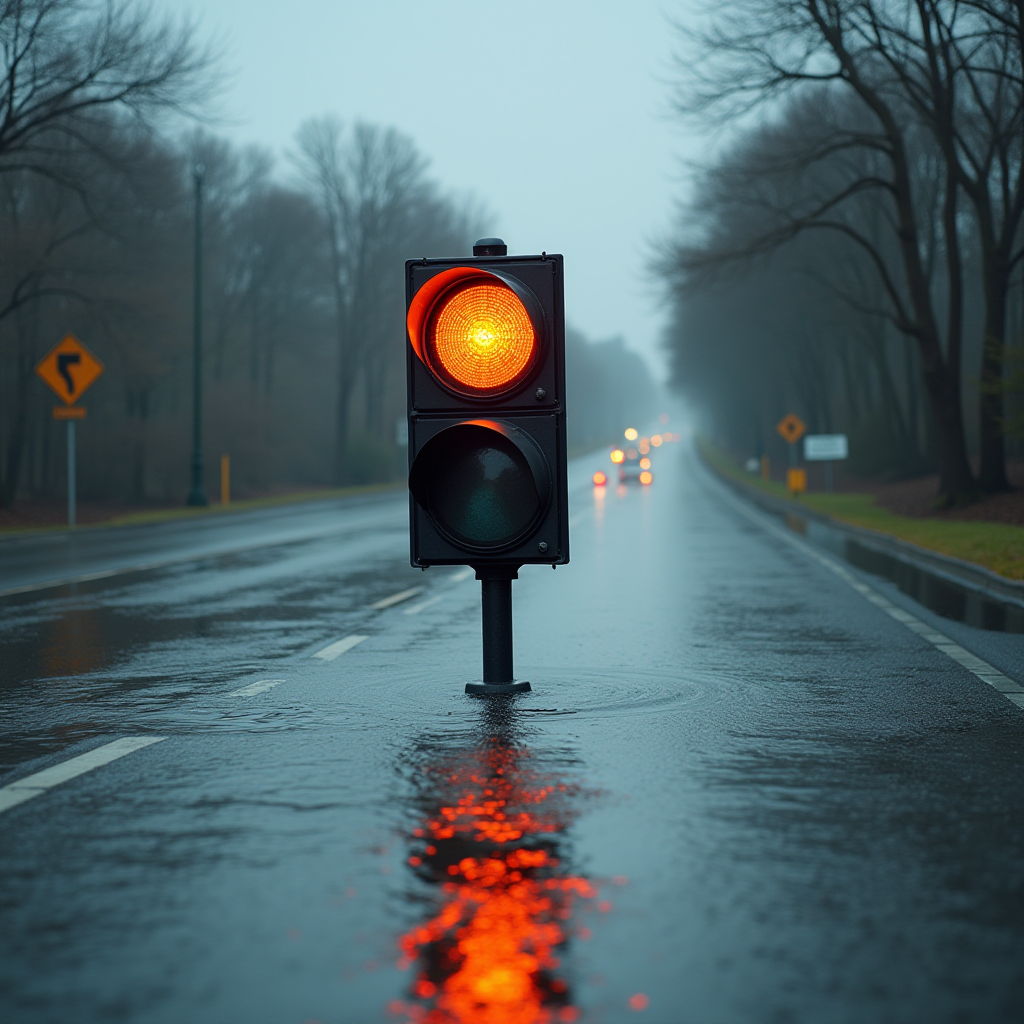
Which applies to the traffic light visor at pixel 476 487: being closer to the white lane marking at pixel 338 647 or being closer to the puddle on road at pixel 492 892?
the puddle on road at pixel 492 892

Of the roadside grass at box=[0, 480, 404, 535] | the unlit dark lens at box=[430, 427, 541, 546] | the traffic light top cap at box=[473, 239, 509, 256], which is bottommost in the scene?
the roadside grass at box=[0, 480, 404, 535]

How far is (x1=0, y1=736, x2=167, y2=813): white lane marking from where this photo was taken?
20.7 feet

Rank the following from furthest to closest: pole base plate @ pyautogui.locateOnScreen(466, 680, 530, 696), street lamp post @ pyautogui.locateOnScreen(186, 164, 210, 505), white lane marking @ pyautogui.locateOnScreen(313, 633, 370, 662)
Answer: street lamp post @ pyautogui.locateOnScreen(186, 164, 210, 505) < white lane marking @ pyautogui.locateOnScreen(313, 633, 370, 662) < pole base plate @ pyautogui.locateOnScreen(466, 680, 530, 696)

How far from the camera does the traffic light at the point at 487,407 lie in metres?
7.93

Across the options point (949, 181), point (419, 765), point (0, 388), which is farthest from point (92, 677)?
point (0, 388)

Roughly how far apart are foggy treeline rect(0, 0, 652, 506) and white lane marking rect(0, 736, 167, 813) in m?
24.6

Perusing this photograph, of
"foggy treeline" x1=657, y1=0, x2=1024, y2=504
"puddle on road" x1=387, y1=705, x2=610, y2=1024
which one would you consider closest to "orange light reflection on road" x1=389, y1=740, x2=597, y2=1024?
"puddle on road" x1=387, y1=705, x2=610, y2=1024

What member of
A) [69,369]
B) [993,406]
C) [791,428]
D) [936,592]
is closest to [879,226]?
[791,428]

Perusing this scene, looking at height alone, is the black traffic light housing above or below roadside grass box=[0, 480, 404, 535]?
above

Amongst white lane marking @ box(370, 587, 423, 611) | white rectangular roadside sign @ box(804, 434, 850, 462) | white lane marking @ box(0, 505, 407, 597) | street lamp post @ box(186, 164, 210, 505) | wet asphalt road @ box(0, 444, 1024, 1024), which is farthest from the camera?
white rectangular roadside sign @ box(804, 434, 850, 462)

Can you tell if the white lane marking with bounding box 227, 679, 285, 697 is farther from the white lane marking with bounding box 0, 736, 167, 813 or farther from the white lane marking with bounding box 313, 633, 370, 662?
the white lane marking with bounding box 0, 736, 167, 813

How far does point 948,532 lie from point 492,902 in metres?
20.7

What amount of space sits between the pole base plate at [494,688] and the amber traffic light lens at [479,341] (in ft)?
6.30

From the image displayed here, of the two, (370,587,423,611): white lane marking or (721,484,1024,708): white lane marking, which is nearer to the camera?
(721,484,1024,708): white lane marking
